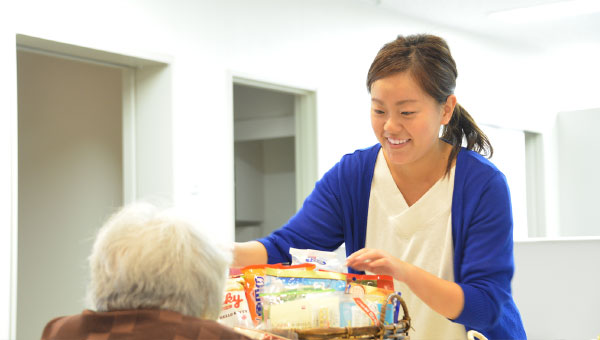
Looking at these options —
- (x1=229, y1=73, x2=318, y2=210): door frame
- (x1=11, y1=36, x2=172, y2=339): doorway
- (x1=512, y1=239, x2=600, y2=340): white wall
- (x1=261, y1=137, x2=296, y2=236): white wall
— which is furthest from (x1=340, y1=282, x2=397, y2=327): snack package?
(x1=261, y1=137, x2=296, y2=236): white wall

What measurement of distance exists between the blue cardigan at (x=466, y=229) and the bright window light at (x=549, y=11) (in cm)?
486

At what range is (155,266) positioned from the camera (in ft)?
3.37

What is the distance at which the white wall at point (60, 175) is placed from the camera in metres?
4.74

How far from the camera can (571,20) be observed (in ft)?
21.5

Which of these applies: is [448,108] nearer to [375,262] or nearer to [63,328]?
[375,262]

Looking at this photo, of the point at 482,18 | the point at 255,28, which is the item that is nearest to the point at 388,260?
the point at 255,28

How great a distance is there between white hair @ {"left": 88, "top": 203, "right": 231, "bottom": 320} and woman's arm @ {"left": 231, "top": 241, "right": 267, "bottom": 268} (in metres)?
0.51

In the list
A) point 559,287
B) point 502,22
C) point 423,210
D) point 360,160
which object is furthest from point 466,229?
point 502,22

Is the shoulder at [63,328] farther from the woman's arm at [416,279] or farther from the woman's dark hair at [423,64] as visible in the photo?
the woman's dark hair at [423,64]

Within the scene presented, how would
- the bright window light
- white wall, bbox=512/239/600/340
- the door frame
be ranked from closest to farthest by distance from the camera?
white wall, bbox=512/239/600/340, the door frame, the bright window light

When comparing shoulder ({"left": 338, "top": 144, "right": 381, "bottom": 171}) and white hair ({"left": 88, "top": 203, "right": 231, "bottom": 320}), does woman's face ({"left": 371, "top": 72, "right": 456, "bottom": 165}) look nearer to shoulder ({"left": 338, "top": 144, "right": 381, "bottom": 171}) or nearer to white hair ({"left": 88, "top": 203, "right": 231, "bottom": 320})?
shoulder ({"left": 338, "top": 144, "right": 381, "bottom": 171})

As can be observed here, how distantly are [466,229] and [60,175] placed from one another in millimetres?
3855

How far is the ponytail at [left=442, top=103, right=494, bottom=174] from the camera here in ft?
5.46

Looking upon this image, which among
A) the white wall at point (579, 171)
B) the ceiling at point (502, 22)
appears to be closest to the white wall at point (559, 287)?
the ceiling at point (502, 22)
